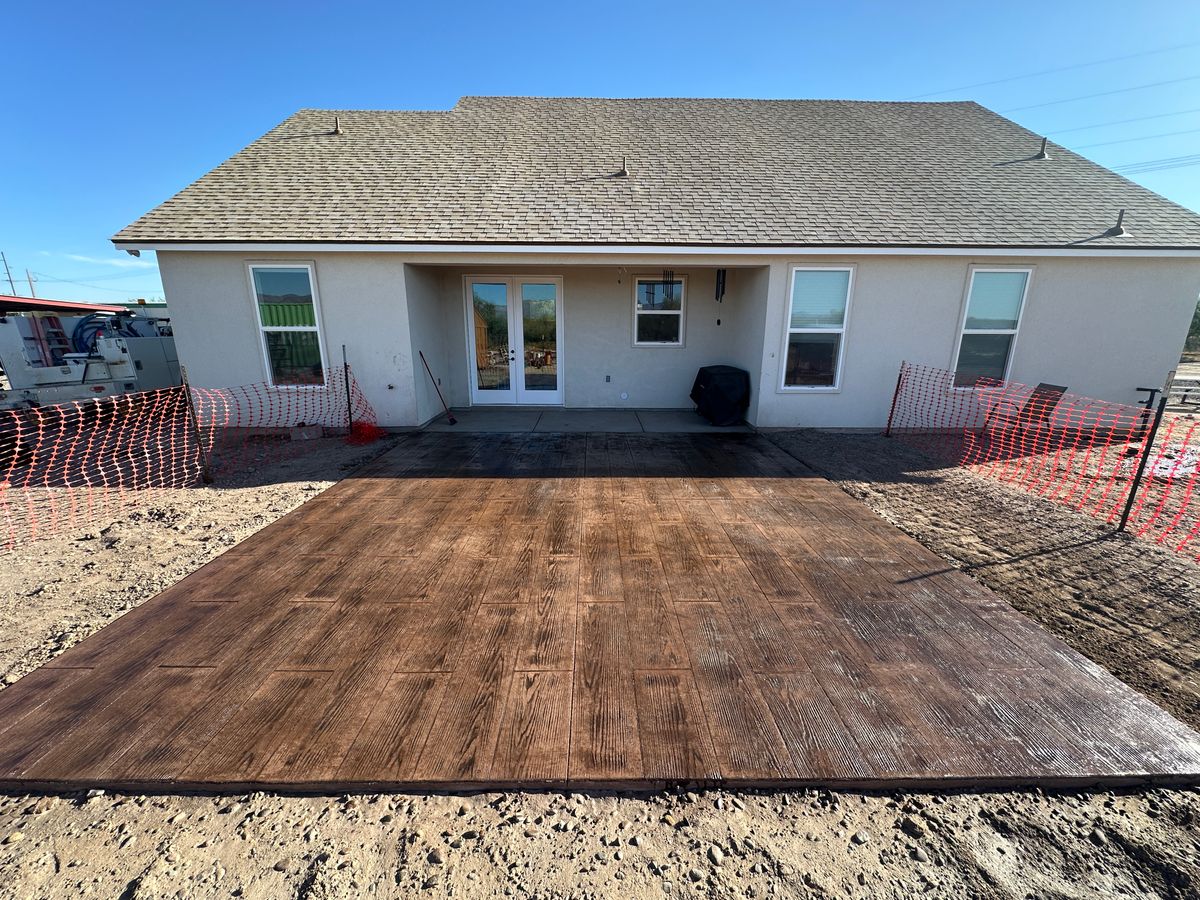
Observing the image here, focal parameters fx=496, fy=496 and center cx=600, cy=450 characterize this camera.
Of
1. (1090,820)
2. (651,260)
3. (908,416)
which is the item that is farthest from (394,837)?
(908,416)

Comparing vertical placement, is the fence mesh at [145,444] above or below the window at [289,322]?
below

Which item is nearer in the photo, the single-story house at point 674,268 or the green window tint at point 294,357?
the single-story house at point 674,268

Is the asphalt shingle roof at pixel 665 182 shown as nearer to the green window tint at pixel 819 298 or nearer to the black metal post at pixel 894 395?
the green window tint at pixel 819 298

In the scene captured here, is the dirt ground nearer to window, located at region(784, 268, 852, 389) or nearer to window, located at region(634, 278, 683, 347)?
window, located at region(784, 268, 852, 389)

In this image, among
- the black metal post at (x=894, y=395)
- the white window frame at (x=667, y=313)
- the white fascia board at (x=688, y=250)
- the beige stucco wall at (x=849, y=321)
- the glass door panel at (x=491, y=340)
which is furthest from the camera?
the glass door panel at (x=491, y=340)

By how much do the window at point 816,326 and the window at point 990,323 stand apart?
1887 mm

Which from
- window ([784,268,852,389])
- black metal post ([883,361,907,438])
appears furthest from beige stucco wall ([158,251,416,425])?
black metal post ([883,361,907,438])

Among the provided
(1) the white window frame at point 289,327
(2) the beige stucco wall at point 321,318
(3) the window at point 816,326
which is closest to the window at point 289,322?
(1) the white window frame at point 289,327

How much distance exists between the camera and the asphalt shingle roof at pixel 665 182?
721cm

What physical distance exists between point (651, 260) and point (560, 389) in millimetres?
3003

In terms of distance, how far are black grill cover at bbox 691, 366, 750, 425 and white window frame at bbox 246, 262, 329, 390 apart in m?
6.04

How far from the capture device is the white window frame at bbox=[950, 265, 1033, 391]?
7.38m

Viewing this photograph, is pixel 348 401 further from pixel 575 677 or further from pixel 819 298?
pixel 819 298

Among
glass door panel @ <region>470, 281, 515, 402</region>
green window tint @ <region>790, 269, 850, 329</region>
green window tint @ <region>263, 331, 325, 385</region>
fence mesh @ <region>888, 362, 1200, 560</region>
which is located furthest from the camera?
glass door panel @ <region>470, 281, 515, 402</region>
